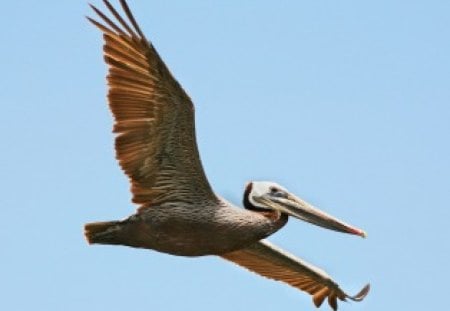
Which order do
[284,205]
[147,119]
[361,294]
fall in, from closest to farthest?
[147,119]
[284,205]
[361,294]

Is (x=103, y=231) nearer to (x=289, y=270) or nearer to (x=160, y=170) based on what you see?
(x=160, y=170)

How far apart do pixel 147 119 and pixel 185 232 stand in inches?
57.4

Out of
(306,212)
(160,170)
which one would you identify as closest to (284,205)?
(306,212)

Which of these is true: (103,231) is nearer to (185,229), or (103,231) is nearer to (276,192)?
(185,229)

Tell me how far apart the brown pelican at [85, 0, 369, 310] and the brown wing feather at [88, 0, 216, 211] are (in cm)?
1

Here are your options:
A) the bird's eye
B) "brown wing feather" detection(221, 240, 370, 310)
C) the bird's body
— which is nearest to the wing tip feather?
"brown wing feather" detection(221, 240, 370, 310)

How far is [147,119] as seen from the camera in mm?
15492

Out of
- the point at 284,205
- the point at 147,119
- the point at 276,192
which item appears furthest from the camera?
the point at 276,192

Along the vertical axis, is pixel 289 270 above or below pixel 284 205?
below

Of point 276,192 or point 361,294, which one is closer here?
point 276,192

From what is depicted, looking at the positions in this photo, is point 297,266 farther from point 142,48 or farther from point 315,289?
point 142,48

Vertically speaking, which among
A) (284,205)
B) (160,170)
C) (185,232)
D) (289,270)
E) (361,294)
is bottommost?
(361,294)

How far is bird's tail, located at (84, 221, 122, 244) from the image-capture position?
51.1ft

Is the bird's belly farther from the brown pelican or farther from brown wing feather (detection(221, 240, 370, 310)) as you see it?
brown wing feather (detection(221, 240, 370, 310))
